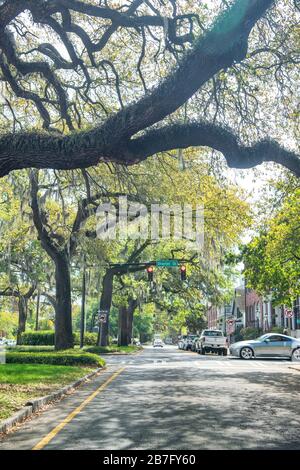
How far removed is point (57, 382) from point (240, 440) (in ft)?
29.0

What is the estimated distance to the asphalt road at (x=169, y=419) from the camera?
8.01m

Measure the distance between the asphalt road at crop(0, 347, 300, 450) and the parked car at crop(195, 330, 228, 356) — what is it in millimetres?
23037

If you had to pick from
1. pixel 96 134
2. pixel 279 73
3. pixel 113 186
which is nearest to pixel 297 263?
pixel 113 186

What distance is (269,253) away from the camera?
1007 inches

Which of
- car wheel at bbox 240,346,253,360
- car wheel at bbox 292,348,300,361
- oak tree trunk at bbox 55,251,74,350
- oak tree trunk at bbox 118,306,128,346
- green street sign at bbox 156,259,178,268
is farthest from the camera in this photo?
oak tree trunk at bbox 118,306,128,346

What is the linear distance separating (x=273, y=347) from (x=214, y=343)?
835 cm

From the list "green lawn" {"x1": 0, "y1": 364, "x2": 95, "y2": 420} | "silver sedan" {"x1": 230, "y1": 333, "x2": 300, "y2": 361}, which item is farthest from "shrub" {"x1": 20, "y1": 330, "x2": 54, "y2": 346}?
"green lawn" {"x1": 0, "y1": 364, "x2": 95, "y2": 420}

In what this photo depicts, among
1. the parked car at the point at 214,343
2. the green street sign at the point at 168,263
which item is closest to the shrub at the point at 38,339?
the parked car at the point at 214,343

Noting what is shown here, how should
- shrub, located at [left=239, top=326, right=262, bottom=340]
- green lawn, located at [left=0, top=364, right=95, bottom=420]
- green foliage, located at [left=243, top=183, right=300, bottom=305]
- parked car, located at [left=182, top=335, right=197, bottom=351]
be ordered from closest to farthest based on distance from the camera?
1. green lawn, located at [left=0, top=364, right=95, bottom=420]
2. green foliage, located at [left=243, top=183, right=300, bottom=305]
3. parked car, located at [left=182, top=335, right=197, bottom=351]
4. shrub, located at [left=239, top=326, right=262, bottom=340]

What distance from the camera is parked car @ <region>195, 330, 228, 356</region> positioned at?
131 feet

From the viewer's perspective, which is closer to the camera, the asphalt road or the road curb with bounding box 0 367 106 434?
the asphalt road

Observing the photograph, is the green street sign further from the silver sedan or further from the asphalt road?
the asphalt road

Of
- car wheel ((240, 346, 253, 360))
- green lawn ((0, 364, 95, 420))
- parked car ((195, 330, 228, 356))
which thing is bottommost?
green lawn ((0, 364, 95, 420))
